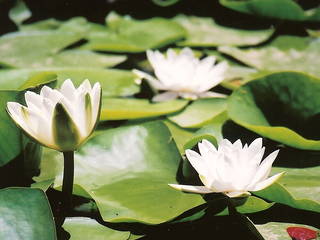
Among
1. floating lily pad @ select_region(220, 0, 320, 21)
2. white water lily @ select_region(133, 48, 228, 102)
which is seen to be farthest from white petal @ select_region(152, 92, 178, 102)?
floating lily pad @ select_region(220, 0, 320, 21)

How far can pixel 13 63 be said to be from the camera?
6.30 feet

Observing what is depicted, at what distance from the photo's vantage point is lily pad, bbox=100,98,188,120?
1438 millimetres

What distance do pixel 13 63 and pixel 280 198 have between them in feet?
4.12

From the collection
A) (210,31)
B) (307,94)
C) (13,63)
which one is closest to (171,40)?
(210,31)

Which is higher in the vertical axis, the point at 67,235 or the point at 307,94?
the point at 307,94

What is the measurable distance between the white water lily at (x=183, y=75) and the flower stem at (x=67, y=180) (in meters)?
0.61

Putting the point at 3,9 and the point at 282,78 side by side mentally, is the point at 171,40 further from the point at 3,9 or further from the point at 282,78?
the point at 3,9

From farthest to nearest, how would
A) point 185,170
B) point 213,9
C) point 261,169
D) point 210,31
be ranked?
point 213,9 < point 210,31 < point 185,170 < point 261,169

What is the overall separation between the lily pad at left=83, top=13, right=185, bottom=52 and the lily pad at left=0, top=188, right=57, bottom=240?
1.14 meters

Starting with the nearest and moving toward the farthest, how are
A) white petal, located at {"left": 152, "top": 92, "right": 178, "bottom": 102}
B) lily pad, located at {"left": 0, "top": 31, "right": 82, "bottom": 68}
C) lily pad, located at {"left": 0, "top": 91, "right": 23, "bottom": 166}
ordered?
lily pad, located at {"left": 0, "top": 91, "right": 23, "bottom": 166}
white petal, located at {"left": 152, "top": 92, "right": 178, "bottom": 102}
lily pad, located at {"left": 0, "top": 31, "right": 82, "bottom": 68}

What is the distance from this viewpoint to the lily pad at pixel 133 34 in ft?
6.83

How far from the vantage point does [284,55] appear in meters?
2.13

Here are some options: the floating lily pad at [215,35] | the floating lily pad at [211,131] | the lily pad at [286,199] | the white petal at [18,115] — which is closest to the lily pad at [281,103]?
the floating lily pad at [211,131]

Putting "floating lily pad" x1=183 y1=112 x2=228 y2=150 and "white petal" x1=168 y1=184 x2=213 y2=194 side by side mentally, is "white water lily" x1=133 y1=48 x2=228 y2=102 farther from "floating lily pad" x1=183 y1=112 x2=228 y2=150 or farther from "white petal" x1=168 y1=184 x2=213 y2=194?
"white petal" x1=168 y1=184 x2=213 y2=194
